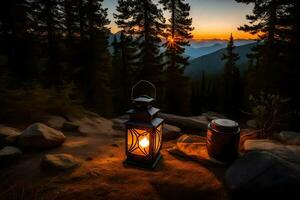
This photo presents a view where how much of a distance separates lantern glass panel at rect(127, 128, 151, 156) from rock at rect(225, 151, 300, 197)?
4.97 ft

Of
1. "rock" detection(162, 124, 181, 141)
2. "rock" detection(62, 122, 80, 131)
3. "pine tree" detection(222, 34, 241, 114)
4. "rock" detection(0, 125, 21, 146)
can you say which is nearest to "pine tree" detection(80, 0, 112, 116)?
"rock" detection(62, 122, 80, 131)

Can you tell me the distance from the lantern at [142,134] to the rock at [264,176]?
142 centimetres

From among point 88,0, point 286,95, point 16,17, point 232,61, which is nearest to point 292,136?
point 286,95

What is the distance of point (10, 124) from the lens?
219 inches

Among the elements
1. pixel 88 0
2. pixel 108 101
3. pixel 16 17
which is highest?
pixel 88 0

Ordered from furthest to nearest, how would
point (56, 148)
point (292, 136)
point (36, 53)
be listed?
point (36, 53), point (292, 136), point (56, 148)

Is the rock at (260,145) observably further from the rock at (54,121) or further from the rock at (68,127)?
the rock at (54,121)

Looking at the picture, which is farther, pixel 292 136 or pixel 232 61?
pixel 232 61

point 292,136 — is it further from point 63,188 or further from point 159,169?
point 63,188

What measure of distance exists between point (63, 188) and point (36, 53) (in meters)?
9.06

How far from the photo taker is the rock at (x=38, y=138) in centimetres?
410

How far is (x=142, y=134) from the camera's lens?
11.9ft

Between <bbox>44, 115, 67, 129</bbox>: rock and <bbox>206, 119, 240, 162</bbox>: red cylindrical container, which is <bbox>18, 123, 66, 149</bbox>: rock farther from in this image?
<bbox>206, 119, 240, 162</bbox>: red cylindrical container

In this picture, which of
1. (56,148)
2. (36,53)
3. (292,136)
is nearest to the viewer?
(56,148)
